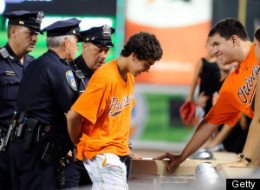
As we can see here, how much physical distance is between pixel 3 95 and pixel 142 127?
595cm

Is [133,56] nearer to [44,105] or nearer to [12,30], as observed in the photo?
[44,105]

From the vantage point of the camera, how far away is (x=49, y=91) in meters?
5.12

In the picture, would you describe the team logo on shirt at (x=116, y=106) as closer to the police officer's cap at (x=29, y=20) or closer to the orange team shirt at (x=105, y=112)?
the orange team shirt at (x=105, y=112)

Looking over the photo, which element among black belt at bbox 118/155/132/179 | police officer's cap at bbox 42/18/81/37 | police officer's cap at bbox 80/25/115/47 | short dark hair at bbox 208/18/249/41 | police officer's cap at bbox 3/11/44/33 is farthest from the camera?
police officer's cap at bbox 3/11/44/33

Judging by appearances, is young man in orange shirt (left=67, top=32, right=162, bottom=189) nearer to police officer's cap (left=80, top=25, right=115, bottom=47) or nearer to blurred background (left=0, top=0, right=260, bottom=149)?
police officer's cap (left=80, top=25, right=115, bottom=47)

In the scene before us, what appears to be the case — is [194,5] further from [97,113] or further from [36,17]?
[97,113]

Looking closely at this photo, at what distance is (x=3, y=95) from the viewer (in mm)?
5828

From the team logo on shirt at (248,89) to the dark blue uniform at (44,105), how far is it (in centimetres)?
102

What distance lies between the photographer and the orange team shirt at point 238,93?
198 inches

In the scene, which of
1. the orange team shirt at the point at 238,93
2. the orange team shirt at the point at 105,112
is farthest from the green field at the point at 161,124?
the orange team shirt at the point at 105,112

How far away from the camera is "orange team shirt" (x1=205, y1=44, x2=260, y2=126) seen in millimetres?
5023

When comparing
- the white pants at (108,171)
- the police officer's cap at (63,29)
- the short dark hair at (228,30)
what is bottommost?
the white pants at (108,171)

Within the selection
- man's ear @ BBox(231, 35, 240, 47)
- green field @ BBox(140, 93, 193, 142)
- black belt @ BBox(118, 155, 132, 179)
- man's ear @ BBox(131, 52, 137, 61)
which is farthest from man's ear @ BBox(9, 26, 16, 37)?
green field @ BBox(140, 93, 193, 142)

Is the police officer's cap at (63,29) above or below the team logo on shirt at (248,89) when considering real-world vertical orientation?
above
